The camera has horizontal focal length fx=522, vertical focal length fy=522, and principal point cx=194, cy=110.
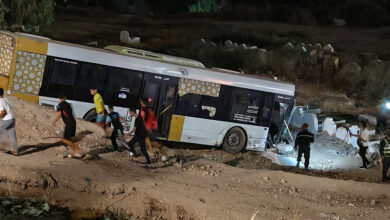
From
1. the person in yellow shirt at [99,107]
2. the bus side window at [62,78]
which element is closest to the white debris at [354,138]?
the person in yellow shirt at [99,107]

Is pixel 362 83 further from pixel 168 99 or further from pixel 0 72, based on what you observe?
pixel 0 72

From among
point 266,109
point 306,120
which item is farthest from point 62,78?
point 306,120

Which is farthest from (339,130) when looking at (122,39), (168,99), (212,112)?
(122,39)

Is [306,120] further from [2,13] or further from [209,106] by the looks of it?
[2,13]

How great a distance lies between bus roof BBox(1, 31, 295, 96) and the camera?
15.7 m

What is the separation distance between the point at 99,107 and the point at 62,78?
1.48m

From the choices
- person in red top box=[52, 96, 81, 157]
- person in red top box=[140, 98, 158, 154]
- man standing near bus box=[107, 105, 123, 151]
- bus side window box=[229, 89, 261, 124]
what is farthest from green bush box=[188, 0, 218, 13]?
person in red top box=[52, 96, 81, 157]

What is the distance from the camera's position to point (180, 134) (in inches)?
684

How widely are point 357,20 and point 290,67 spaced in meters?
20.3

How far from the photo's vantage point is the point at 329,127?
77.3 ft

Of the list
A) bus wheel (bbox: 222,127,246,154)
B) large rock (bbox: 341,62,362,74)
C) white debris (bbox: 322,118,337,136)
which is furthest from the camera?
large rock (bbox: 341,62,362,74)

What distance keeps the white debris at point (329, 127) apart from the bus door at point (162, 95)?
9.31 m

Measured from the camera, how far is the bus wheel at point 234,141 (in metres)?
18.4

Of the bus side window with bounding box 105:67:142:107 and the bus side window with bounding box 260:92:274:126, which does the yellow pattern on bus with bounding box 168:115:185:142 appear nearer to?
the bus side window with bounding box 105:67:142:107
